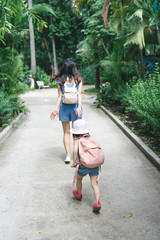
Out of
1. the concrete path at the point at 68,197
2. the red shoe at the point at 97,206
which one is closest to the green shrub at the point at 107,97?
the concrete path at the point at 68,197

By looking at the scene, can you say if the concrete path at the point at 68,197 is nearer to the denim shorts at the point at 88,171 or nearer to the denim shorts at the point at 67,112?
the denim shorts at the point at 88,171

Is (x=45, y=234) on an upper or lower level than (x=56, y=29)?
lower

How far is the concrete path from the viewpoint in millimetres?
3705

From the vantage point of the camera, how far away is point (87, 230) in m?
3.71

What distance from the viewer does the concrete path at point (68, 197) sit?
12.2ft

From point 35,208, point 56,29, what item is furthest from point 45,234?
point 56,29

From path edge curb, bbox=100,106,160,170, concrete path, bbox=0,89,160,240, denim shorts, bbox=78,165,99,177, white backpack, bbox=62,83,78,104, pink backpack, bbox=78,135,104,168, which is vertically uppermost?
white backpack, bbox=62,83,78,104

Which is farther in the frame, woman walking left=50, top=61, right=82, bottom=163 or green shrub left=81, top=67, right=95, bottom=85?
green shrub left=81, top=67, right=95, bottom=85

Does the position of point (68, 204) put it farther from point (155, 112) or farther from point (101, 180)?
point (155, 112)

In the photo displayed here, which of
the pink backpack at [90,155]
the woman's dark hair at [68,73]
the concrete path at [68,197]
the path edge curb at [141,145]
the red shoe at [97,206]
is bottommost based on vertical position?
the concrete path at [68,197]

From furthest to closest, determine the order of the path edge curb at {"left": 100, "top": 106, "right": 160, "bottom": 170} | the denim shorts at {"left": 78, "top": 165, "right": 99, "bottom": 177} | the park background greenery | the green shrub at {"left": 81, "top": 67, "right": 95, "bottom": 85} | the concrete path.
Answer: the green shrub at {"left": 81, "top": 67, "right": 95, "bottom": 85}
the park background greenery
the path edge curb at {"left": 100, "top": 106, "right": 160, "bottom": 170}
the denim shorts at {"left": 78, "top": 165, "right": 99, "bottom": 177}
the concrete path

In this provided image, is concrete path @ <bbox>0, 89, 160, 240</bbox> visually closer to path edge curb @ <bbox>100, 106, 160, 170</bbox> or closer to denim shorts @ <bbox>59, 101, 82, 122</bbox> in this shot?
path edge curb @ <bbox>100, 106, 160, 170</bbox>

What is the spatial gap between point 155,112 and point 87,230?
4545 millimetres

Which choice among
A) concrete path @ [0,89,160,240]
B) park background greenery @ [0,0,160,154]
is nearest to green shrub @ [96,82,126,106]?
park background greenery @ [0,0,160,154]
